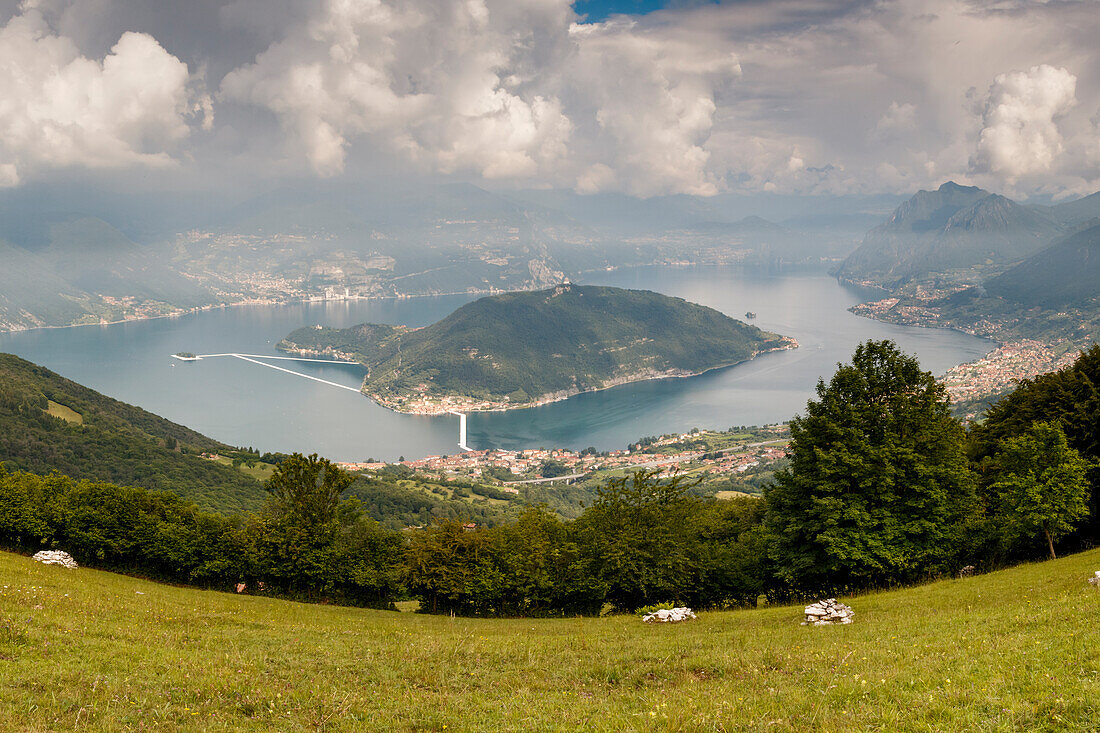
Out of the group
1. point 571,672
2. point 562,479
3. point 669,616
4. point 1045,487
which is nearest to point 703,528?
point 669,616

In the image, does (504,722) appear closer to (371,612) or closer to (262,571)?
(371,612)

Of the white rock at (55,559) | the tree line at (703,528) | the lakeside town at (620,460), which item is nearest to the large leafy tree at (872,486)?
the tree line at (703,528)

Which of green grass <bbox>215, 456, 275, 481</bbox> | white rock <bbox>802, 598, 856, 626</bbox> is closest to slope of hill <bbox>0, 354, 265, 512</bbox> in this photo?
green grass <bbox>215, 456, 275, 481</bbox>

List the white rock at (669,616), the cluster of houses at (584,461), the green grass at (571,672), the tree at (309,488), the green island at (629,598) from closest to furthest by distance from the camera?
the green grass at (571,672) → the green island at (629,598) → the white rock at (669,616) → the tree at (309,488) → the cluster of houses at (584,461)

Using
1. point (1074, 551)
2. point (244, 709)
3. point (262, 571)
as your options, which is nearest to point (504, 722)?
point (244, 709)

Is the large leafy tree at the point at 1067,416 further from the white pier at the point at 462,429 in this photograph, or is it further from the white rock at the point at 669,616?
the white pier at the point at 462,429

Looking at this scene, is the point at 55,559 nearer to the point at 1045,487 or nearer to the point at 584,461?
the point at 1045,487
